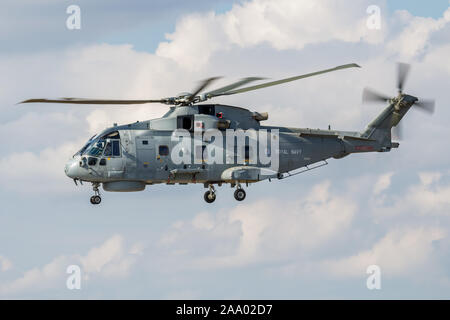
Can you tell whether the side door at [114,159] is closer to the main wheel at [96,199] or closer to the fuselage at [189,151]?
the fuselage at [189,151]

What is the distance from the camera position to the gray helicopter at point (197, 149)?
50.0m

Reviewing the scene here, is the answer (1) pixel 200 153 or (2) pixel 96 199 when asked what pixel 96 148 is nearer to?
(2) pixel 96 199

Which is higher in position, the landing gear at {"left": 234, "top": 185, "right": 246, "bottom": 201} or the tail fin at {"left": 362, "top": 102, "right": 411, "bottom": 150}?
the tail fin at {"left": 362, "top": 102, "right": 411, "bottom": 150}

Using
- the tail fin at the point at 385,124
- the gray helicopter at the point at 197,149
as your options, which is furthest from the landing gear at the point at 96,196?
the tail fin at the point at 385,124

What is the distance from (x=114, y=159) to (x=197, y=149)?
5.18 meters

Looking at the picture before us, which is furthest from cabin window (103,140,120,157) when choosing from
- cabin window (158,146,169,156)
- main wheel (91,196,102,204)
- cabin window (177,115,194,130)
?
cabin window (177,115,194,130)

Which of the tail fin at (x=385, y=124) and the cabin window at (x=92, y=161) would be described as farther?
the tail fin at (x=385, y=124)

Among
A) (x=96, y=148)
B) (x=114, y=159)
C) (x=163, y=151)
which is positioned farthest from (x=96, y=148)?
(x=163, y=151)

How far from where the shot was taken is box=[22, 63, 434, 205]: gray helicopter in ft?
164

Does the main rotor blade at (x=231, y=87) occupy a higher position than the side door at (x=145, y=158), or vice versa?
the main rotor blade at (x=231, y=87)

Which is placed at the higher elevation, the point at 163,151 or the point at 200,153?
the point at 163,151

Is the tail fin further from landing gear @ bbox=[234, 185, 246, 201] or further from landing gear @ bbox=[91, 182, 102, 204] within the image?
landing gear @ bbox=[91, 182, 102, 204]

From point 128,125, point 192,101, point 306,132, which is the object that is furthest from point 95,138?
point 306,132

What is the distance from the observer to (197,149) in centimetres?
5144
